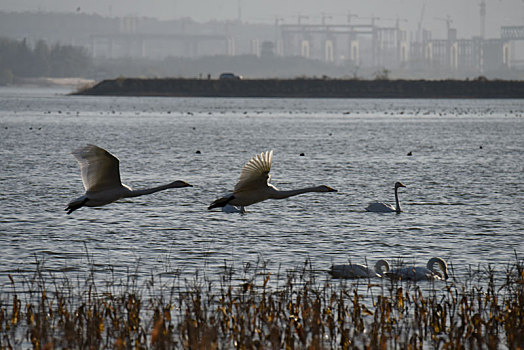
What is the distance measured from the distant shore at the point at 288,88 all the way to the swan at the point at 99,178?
13813 centimetres

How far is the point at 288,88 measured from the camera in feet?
513

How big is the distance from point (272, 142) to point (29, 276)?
145 ft

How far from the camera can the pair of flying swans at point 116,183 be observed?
47.0 ft

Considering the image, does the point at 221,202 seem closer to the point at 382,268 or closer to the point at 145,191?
the point at 145,191

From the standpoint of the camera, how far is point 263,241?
21312mm

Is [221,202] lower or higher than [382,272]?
higher

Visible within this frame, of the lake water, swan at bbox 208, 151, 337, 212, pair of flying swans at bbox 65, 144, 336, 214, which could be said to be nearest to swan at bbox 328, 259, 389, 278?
the lake water

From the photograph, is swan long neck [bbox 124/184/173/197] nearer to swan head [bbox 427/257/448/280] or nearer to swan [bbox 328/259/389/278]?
swan [bbox 328/259/389/278]

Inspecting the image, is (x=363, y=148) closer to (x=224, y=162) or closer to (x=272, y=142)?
(x=272, y=142)

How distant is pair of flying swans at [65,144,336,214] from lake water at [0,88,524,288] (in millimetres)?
→ 2011

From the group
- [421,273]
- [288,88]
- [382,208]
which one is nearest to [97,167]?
[421,273]

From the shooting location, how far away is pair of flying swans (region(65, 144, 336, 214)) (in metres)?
14.3

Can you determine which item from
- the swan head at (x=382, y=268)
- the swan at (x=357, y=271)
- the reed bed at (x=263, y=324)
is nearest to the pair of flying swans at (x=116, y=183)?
the reed bed at (x=263, y=324)

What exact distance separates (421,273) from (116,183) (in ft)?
17.4
